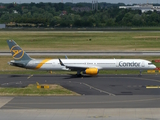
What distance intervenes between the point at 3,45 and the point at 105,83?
73.2m

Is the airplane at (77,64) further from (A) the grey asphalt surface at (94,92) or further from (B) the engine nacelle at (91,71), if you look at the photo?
(A) the grey asphalt surface at (94,92)

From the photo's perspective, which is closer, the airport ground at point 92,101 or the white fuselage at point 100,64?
the airport ground at point 92,101

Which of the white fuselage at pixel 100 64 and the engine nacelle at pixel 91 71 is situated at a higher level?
the white fuselage at pixel 100 64

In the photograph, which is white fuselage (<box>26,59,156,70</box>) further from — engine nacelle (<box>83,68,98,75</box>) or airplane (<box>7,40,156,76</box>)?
engine nacelle (<box>83,68,98,75</box>)

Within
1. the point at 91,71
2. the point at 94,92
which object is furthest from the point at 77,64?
the point at 94,92

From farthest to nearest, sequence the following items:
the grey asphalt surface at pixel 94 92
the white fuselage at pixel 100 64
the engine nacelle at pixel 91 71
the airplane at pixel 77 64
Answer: the white fuselage at pixel 100 64 < the airplane at pixel 77 64 < the engine nacelle at pixel 91 71 < the grey asphalt surface at pixel 94 92

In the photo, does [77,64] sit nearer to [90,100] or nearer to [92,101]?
[90,100]

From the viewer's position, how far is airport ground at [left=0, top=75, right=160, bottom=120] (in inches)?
1730

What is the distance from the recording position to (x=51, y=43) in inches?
5472

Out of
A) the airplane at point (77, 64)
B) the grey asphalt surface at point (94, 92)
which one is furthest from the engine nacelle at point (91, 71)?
the grey asphalt surface at point (94, 92)

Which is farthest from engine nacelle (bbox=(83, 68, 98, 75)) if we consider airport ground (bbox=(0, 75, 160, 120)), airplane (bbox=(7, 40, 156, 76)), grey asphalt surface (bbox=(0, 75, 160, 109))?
airport ground (bbox=(0, 75, 160, 120))

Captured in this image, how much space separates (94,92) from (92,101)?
22.6ft

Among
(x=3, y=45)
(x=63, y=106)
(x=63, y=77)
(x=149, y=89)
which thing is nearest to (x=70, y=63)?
(x=63, y=77)

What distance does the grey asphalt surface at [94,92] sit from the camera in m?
49.4
